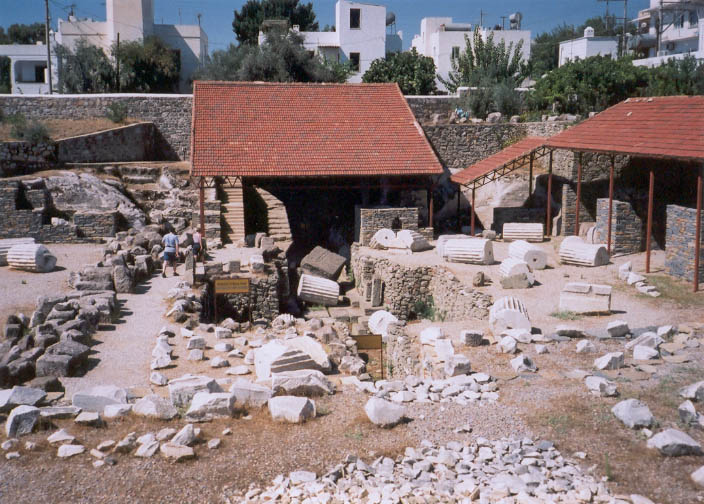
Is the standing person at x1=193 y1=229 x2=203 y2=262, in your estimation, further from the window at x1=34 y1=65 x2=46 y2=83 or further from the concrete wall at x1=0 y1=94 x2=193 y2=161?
the window at x1=34 y1=65 x2=46 y2=83

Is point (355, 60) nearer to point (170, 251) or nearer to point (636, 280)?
point (170, 251)

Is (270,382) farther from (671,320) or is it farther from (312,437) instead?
(671,320)

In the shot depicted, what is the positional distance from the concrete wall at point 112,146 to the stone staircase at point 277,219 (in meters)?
7.46

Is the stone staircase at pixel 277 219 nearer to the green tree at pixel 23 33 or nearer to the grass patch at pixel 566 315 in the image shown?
the grass patch at pixel 566 315

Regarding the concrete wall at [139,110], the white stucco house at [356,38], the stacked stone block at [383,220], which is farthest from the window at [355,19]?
the stacked stone block at [383,220]

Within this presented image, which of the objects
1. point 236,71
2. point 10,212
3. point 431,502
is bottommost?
point 431,502

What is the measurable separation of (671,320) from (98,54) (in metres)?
35.5

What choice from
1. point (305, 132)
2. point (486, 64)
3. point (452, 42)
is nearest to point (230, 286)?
point (305, 132)

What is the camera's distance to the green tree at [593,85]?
31.8 meters

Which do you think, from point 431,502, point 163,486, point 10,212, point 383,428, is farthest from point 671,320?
point 10,212

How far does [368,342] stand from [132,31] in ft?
115

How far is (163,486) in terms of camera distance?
26.3 feet

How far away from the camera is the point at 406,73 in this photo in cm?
4194

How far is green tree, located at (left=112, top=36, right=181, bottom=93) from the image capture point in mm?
40312
